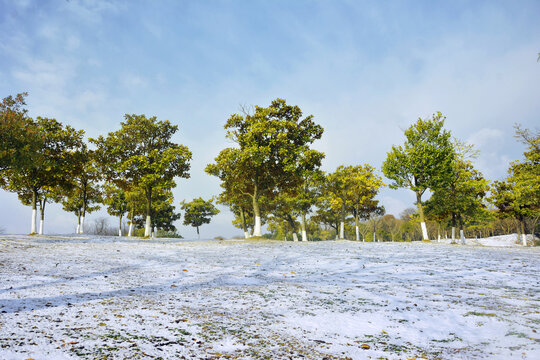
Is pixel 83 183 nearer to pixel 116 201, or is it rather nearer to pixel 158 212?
pixel 116 201

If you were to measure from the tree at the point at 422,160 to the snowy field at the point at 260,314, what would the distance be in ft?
65.1

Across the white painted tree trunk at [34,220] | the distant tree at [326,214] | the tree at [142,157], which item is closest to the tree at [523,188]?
the distant tree at [326,214]

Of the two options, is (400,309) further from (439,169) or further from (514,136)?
(514,136)

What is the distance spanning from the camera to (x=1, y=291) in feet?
19.0

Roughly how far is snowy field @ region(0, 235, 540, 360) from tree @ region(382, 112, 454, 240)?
19.8 m

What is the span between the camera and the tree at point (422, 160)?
27.5 m

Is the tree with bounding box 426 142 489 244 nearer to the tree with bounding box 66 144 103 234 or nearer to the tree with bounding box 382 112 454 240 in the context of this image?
the tree with bounding box 382 112 454 240

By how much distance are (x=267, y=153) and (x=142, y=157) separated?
1127 centimetres

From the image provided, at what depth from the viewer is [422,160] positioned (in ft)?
90.2

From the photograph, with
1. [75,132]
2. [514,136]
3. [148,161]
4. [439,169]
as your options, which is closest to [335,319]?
[148,161]

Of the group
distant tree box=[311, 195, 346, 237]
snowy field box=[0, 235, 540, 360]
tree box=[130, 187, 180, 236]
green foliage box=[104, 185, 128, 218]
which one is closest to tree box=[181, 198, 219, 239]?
tree box=[130, 187, 180, 236]

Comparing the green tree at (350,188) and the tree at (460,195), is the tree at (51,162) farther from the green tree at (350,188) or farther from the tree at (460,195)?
the tree at (460,195)

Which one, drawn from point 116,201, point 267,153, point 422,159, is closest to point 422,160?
point 422,159

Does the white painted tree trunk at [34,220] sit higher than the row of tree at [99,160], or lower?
lower
